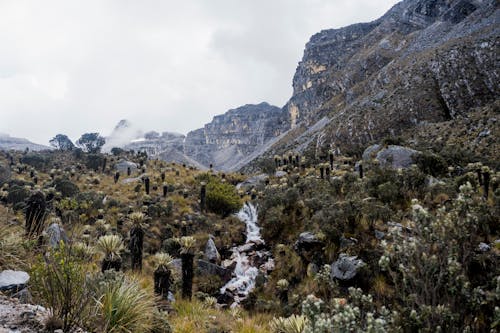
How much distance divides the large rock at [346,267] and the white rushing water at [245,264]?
5212mm

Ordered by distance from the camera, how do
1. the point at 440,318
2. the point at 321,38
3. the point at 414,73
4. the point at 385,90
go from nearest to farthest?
the point at 440,318 → the point at 414,73 → the point at 385,90 → the point at 321,38

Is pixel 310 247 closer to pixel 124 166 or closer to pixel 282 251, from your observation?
pixel 282 251

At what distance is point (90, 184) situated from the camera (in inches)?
1171

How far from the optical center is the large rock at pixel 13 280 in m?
5.09

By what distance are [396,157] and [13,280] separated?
24.1m

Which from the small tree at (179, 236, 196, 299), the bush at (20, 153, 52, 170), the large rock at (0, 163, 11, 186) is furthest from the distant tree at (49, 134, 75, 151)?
the small tree at (179, 236, 196, 299)

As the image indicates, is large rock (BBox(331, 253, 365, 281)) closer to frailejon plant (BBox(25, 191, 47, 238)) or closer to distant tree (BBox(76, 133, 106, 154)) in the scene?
frailejon plant (BBox(25, 191, 47, 238))

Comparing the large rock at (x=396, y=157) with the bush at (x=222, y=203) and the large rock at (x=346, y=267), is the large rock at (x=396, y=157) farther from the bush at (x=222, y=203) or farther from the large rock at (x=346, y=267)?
the large rock at (x=346, y=267)

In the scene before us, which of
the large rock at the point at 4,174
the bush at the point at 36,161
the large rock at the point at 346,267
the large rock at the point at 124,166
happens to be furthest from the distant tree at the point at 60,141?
the large rock at the point at 346,267

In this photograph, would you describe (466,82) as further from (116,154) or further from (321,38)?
(321,38)

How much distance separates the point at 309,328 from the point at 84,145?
247 ft

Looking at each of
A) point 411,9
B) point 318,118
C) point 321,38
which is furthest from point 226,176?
point 321,38

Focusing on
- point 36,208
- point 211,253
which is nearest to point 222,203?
point 211,253

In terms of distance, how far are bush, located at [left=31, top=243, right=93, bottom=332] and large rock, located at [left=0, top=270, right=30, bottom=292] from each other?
2.92 feet
